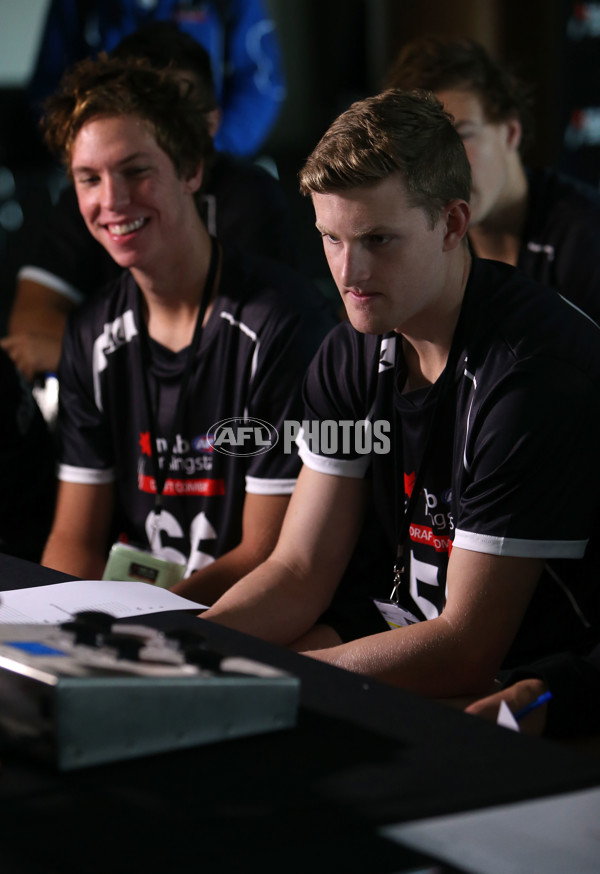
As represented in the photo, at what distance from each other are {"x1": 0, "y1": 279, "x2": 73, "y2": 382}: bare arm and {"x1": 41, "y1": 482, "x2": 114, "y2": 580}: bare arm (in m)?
0.36

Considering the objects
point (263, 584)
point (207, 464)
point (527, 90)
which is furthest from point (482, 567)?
point (527, 90)

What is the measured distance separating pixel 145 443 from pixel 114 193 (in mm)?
477

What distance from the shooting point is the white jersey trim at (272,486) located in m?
1.86

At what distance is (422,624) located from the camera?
1.30m

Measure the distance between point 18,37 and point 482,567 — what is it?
351 centimetres

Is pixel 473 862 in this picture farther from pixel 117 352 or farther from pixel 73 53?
pixel 73 53

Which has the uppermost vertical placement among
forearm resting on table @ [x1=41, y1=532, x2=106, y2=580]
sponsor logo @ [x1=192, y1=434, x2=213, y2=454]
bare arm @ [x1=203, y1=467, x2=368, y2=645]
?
sponsor logo @ [x1=192, y1=434, x2=213, y2=454]

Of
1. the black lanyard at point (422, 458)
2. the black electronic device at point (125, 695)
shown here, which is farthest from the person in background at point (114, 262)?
the black electronic device at point (125, 695)

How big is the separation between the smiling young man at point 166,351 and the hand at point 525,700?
→ 2.45 feet

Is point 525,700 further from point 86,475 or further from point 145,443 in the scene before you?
point 86,475

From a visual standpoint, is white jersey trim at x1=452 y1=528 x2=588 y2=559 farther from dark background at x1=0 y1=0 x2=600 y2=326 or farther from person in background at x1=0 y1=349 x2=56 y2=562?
dark background at x1=0 y1=0 x2=600 y2=326

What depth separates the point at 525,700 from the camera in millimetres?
1146

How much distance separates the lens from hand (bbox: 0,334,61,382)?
7.70ft

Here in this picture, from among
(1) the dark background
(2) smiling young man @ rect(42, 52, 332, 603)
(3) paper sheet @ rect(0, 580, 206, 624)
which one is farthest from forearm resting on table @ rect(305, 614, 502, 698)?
(1) the dark background
